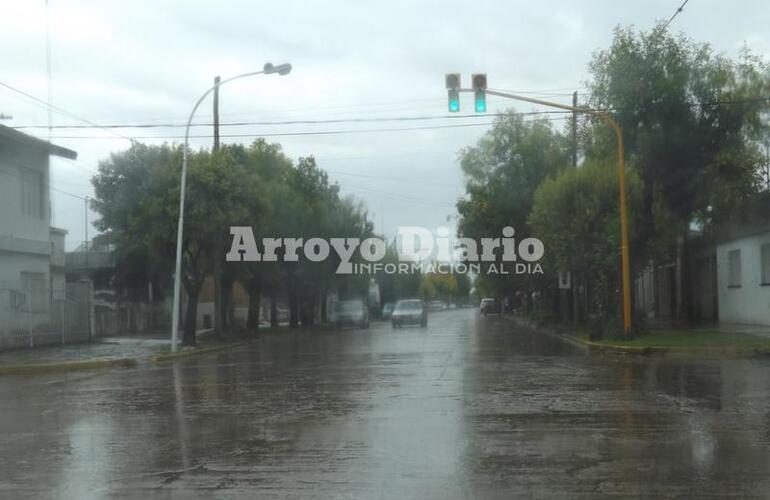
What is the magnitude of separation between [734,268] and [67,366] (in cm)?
2437

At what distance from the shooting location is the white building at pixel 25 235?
93.2ft

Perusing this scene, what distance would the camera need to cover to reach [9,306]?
27969 millimetres

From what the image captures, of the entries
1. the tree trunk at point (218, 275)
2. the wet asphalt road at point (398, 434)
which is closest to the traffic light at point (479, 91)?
the wet asphalt road at point (398, 434)

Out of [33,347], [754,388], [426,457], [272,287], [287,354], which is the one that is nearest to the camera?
[426,457]

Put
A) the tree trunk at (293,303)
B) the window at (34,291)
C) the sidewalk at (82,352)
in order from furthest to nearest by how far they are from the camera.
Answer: the tree trunk at (293,303), the window at (34,291), the sidewalk at (82,352)

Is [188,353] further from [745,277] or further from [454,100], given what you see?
[745,277]

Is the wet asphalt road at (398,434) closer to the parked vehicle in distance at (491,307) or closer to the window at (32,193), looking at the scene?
the window at (32,193)

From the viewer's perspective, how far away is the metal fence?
2788 centimetres

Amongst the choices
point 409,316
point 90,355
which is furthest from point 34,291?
point 409,316

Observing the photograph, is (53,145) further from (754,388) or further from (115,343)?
(754,388)

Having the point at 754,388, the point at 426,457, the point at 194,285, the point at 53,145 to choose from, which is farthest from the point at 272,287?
the point at 426,457

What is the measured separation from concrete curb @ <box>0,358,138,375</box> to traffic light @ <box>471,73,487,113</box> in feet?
39.3

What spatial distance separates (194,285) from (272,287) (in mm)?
11386

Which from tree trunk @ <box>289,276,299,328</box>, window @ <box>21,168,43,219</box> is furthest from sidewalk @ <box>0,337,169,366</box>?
tree trunk @ <box>289,276,299,328</box>
